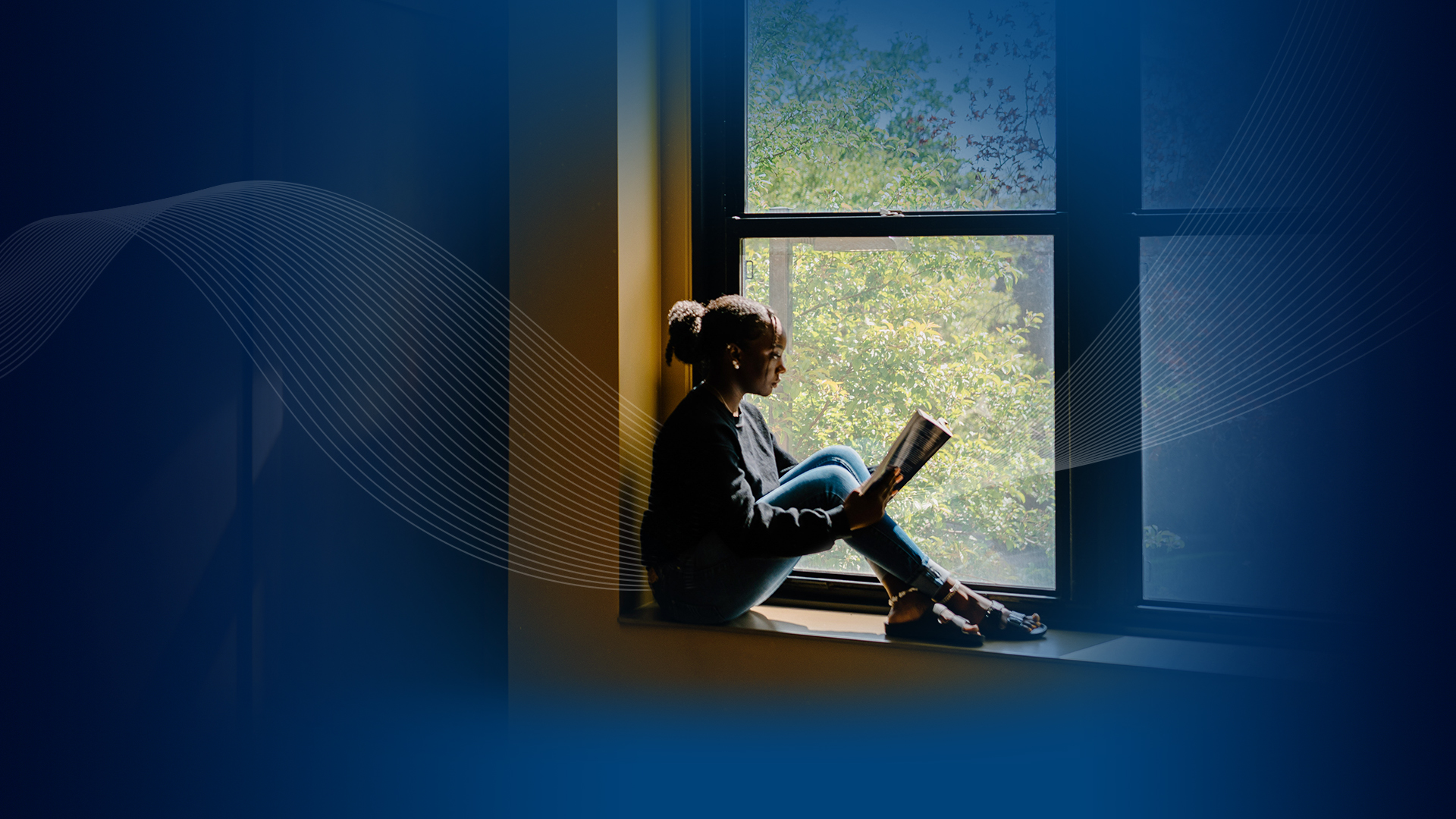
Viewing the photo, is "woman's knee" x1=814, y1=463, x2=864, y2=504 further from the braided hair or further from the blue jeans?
the braided hair

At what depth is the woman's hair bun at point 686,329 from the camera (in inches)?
77.8

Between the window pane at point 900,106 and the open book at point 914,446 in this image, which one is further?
the window pane at point 900,106

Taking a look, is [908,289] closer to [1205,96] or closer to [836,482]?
[836,482]

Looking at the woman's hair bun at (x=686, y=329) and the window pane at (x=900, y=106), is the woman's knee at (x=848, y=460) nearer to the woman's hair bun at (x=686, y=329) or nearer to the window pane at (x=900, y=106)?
the woman's hair bun at (x=686, y=329)

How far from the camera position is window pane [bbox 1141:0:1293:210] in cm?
179

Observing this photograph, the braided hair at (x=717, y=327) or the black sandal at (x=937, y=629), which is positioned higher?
the braided hair at (x=717, y=327)

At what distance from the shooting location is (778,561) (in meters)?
1.92

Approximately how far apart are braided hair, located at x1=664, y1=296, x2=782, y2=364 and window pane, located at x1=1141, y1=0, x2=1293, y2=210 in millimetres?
777

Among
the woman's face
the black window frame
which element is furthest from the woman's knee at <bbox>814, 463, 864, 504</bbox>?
the black window frame

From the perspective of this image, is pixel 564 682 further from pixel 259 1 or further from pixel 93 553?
pixel 259 1

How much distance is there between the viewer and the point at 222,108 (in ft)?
5.70

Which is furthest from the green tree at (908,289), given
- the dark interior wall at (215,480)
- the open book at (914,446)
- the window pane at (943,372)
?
the dark interior wall at (215,480)

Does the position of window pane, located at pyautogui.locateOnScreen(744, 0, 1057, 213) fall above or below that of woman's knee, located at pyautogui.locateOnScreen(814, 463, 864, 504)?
above

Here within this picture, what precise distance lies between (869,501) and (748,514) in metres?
0.22
